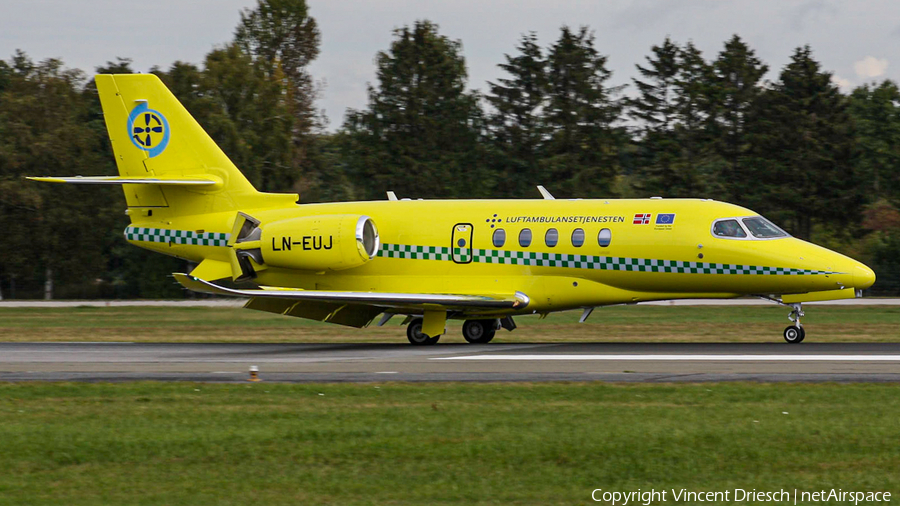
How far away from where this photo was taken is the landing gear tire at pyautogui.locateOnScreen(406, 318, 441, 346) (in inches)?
984

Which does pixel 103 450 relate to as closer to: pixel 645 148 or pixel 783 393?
pixel 783 393

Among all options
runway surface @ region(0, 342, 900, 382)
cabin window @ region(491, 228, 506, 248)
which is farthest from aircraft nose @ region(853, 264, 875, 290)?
cabin window @ region(491, 228, 506, 248)

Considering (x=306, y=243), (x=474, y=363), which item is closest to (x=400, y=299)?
(x=306, y=243)

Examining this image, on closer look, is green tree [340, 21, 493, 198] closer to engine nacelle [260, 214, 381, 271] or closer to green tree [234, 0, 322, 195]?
green tree [234, 0, 322, 195]

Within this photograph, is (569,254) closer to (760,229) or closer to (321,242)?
(760,229)

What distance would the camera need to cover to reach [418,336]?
82.3 feet

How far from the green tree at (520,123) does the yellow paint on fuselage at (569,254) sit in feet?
119

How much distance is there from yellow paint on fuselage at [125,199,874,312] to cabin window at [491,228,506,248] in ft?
0.32

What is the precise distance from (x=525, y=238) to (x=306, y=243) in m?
5.03

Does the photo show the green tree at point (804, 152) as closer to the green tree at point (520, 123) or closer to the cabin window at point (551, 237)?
the green tree at point (520, 123)

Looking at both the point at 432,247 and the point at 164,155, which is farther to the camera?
the point at 164,155

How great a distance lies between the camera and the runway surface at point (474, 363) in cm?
1675

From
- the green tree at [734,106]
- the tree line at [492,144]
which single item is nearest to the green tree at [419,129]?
the tree line at [492,144]

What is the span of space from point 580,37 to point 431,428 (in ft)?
181
